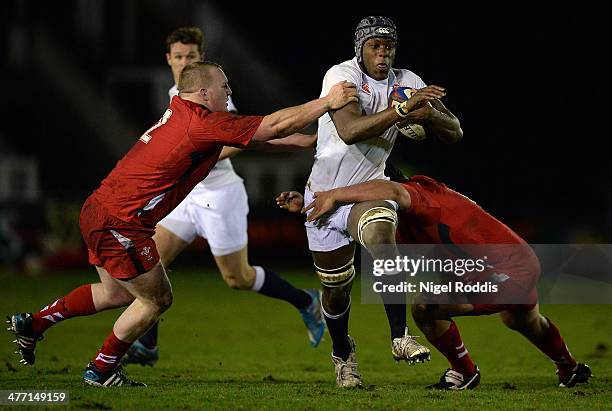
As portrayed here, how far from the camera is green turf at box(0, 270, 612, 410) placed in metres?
6.45

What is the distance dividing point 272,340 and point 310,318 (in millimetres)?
958

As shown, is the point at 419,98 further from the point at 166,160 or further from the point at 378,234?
the point at 166,160

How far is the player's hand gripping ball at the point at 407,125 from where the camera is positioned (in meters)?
6.89

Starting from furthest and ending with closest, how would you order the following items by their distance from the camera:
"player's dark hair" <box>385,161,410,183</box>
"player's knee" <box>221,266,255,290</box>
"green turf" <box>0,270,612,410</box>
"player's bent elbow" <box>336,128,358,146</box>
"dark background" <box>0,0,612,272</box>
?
1. "dark background" <box>0,0,612,272</box>
2. "player's knee" <box>221,266,255,290</box>
3. "player's dark hair" <box>385,161,410,183</box>
4. "player's bent elbow" <box>336,128,358,146</box>
5. "green turf" <box>0,270,612,410</box>

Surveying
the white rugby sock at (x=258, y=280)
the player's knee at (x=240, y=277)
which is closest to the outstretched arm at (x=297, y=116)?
the player's knee at (x=240, y=277)

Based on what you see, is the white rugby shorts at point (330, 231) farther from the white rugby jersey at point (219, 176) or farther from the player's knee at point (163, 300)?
the white rugby jersey at point (219, 176)

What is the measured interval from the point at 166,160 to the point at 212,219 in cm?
213

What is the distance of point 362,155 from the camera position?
7391mm

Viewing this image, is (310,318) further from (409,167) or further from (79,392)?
(409,167)

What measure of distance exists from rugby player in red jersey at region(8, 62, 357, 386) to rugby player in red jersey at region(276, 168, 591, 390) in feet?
2.39

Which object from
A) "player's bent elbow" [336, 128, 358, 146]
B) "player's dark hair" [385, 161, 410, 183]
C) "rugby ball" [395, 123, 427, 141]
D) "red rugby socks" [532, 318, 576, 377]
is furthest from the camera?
"player's dark hair" [385, 161, 410, 183]

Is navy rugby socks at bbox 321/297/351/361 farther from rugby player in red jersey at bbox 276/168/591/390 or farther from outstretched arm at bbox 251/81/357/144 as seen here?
outstretched arm at bbox 251/81/357/144

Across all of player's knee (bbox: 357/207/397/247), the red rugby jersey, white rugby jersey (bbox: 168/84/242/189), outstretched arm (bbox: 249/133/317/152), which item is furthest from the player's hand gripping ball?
white rugby jersey (bbox: 168/84/242/189)

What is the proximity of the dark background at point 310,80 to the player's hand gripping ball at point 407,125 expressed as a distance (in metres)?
13.9
